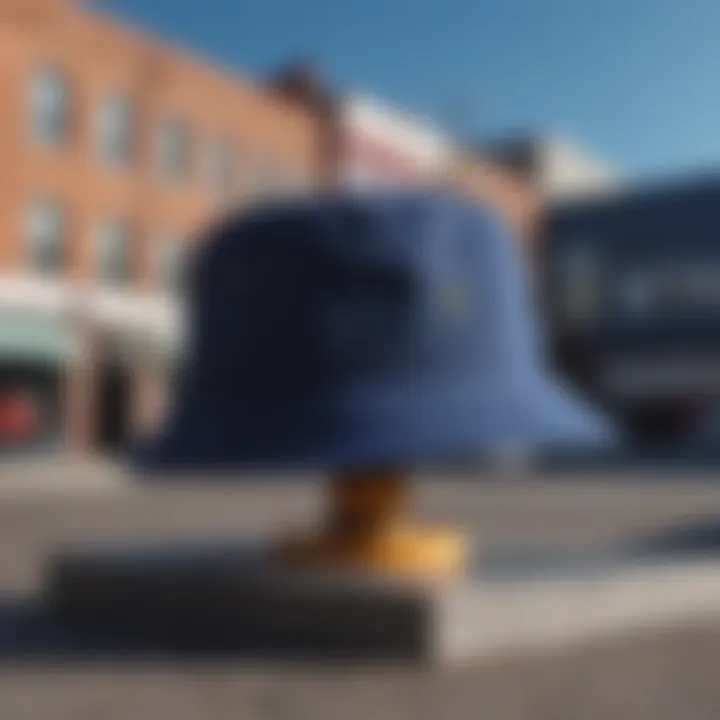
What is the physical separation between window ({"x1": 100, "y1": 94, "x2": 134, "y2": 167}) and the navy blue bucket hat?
24768mm

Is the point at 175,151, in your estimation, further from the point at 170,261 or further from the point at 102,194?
the point at 102,194

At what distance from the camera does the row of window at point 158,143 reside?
29797 mm

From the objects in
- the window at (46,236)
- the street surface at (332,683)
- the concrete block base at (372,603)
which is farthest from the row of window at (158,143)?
the concrete block base at (372,603)

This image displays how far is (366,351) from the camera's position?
7.37 meters

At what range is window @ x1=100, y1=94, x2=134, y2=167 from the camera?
31531 millimetres

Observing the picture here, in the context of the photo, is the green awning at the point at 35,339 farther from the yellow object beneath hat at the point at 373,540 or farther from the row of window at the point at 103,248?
the yellow object beneath hat at the point at 373,540

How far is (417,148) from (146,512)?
29.1 meters

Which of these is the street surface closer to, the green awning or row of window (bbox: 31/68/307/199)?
the green awning

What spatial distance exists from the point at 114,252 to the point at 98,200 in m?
1.39

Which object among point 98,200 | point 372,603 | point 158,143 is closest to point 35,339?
point 98,200

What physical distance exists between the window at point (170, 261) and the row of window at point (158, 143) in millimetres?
1523

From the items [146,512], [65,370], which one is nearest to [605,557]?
[146,512]

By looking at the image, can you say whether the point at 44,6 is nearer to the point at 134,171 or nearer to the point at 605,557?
the point at 134,171

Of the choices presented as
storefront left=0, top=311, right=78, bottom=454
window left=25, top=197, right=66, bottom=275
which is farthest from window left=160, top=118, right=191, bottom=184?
storefront left=0, top=311, right=78, bottom=454
